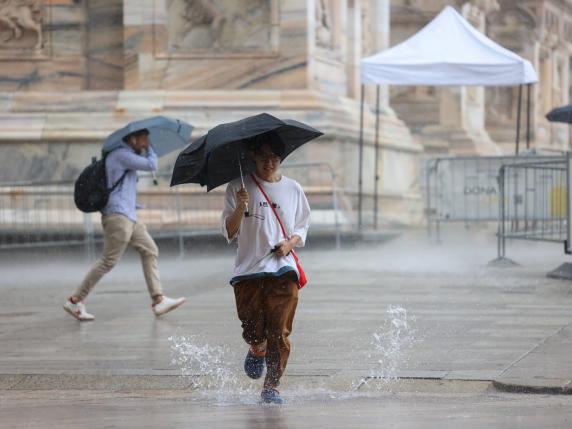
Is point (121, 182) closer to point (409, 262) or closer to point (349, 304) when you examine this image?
point (349, 304)

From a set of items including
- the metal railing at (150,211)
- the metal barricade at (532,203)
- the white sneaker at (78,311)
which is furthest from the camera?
the metal railing at (150,211)

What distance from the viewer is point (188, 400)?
27.1ft

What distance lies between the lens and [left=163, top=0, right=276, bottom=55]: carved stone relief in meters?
20.6

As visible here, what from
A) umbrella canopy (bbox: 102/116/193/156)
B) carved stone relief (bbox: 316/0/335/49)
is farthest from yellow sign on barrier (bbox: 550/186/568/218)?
umbrella canopy (bbox: 102/116/193/156)

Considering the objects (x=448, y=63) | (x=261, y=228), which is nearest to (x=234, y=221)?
(x=261, y=228)

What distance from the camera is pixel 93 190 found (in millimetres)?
12555

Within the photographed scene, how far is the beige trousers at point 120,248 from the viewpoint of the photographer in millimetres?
12617

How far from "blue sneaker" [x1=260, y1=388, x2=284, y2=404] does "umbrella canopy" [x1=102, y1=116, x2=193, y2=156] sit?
4.90m

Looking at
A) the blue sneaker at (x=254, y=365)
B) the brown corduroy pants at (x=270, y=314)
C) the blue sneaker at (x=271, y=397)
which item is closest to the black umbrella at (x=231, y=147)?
the brown corduroy pants at (x=270, y=314)

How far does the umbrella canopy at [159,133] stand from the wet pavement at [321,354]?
1418 mm

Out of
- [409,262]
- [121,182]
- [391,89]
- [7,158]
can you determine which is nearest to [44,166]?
[7,158]

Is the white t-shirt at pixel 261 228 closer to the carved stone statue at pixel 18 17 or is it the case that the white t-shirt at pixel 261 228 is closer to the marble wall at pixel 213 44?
the marble wall at pixel 213 44

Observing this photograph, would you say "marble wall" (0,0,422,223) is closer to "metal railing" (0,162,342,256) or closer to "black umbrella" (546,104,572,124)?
"metal railing" (0,162,342,256)

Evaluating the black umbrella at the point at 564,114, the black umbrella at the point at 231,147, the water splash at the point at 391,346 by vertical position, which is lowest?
the water splash at the point at 391,346
